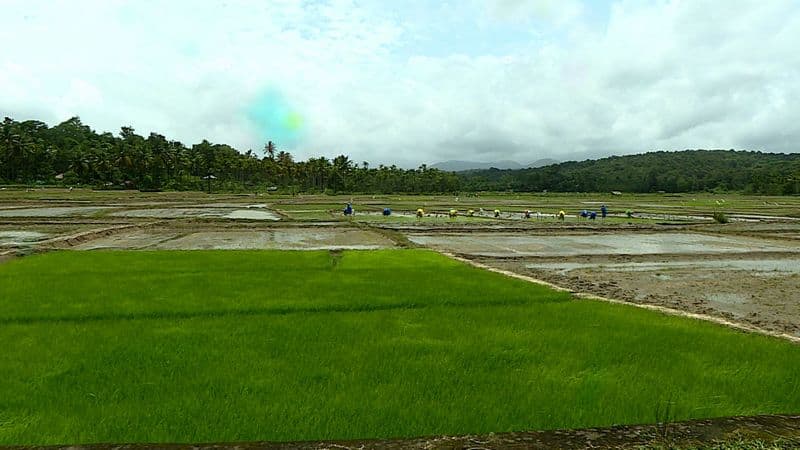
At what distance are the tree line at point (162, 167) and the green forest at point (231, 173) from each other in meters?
0.12

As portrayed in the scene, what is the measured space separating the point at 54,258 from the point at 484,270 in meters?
9.60

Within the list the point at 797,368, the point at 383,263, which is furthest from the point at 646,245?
the point at 797,368

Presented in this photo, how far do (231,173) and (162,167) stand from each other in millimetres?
13395

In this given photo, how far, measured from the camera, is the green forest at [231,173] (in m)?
65.1

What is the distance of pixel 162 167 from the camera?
67.8 m

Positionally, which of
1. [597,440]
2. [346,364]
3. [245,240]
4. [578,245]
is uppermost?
[597,440]

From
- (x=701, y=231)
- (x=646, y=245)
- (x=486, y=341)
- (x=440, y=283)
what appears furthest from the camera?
(x=701, y=231)

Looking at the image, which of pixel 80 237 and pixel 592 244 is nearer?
pixel 80 237

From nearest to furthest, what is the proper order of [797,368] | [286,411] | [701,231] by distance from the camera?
[286,411]
[797,368]
[701,231]

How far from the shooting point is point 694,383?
14.9 feet

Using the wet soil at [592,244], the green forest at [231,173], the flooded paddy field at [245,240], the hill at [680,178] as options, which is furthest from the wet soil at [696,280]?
the hill at [680,178]

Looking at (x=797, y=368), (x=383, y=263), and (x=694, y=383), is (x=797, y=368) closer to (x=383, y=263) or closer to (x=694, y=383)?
(x=694, y=383)

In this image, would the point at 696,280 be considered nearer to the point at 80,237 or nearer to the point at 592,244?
the point at 592,244

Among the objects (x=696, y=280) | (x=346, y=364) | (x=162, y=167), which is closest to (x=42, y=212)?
(x=346, y=364)
